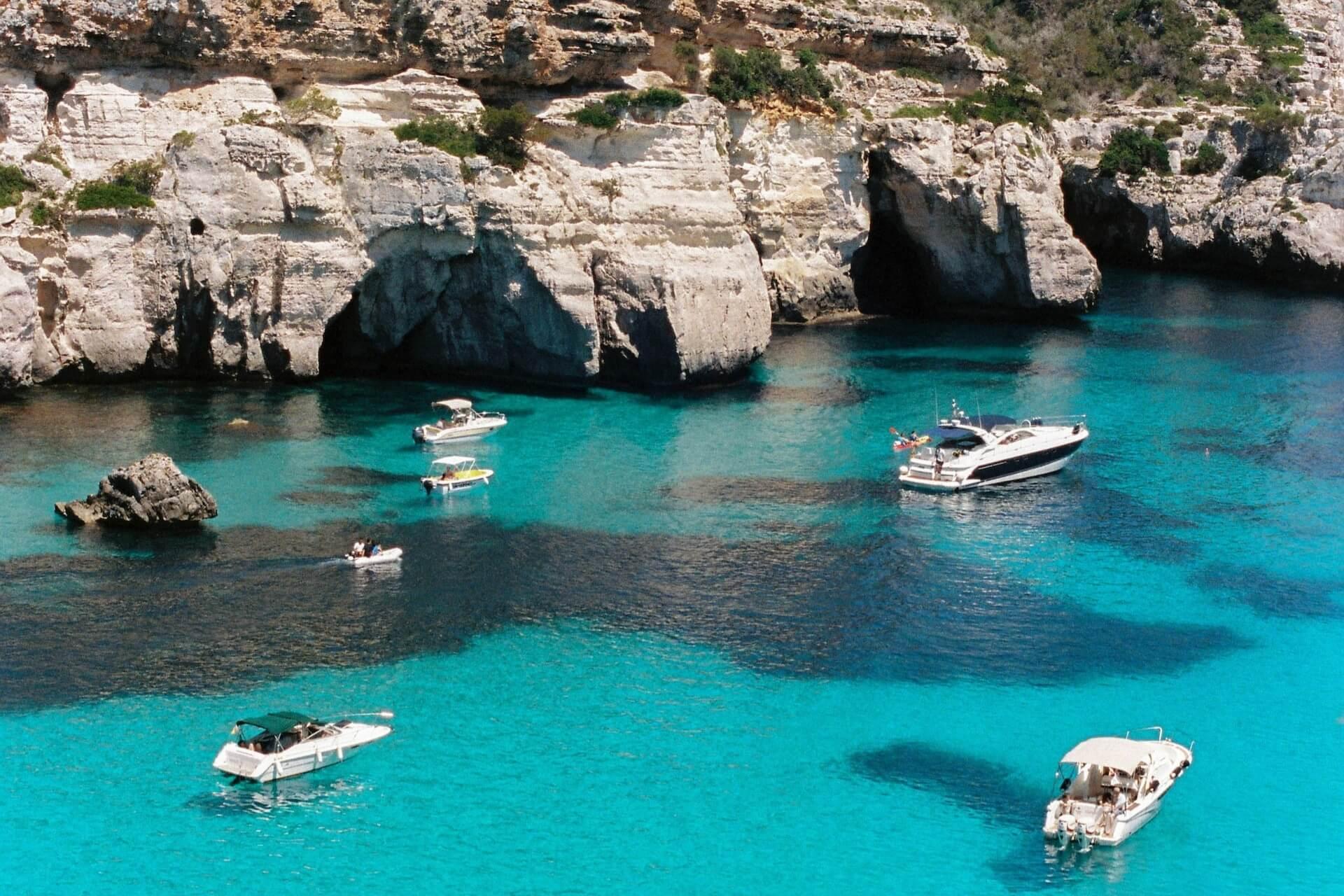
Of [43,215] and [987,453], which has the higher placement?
[43,215]

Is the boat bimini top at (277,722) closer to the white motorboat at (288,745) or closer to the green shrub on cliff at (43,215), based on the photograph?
the white motorboat at (288,745)

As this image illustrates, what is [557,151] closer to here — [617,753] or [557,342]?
[557,342]

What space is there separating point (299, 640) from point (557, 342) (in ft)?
80.3

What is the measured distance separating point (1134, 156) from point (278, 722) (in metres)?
76.1

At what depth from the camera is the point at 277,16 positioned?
193ft

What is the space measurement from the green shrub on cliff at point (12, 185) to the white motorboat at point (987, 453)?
3177 cm

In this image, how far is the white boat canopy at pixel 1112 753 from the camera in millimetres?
→ 29625

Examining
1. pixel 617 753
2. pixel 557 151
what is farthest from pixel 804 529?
pixel 557 151

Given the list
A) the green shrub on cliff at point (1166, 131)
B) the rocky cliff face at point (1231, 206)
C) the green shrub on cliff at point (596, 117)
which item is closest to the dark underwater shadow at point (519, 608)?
the green shrub on cliff at point (596, 117)

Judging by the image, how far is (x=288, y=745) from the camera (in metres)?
31.4

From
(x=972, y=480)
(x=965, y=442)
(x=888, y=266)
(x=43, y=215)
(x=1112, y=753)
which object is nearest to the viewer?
(x=1112, y=753)

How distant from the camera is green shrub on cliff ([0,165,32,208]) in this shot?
55.3m

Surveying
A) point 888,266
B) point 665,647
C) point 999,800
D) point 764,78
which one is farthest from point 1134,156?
point 999,800

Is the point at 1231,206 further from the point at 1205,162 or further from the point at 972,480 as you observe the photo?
the point at 972,480
